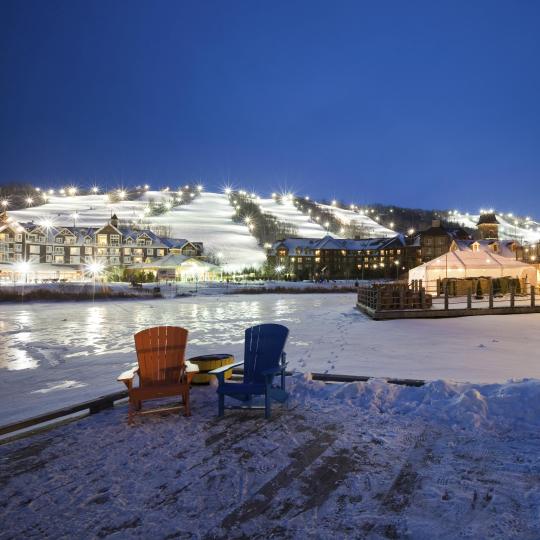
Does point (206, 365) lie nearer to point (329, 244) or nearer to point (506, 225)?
point (329, 244)

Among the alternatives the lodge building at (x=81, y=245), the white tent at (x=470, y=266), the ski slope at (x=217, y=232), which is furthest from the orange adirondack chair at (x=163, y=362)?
the ski slope at (x=217, y=232)

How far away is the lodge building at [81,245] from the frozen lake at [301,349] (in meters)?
47.2

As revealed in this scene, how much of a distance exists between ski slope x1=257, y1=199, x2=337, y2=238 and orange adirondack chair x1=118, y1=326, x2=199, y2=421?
103m

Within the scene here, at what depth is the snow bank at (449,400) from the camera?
15.3 feet

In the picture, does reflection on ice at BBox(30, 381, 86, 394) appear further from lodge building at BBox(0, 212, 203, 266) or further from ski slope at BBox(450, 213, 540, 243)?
ski slope at BBox(450, 213, 540, 243)

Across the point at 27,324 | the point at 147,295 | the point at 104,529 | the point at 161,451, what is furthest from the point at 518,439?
the point at 147,295

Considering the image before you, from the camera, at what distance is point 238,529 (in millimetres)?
2768

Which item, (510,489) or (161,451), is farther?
(161,451)

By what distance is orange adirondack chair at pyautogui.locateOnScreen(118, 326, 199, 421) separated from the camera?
5094 mm

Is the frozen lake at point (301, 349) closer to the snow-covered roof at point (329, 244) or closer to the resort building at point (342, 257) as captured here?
the resort building at point (342, 257)

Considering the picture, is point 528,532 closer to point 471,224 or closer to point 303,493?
point 303,493

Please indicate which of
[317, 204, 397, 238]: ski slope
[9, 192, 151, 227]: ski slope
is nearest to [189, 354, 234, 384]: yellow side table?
[9, 192, 151, 227]: ski slope

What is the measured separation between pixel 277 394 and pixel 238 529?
8.06 feet

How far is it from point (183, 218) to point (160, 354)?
10727cm
